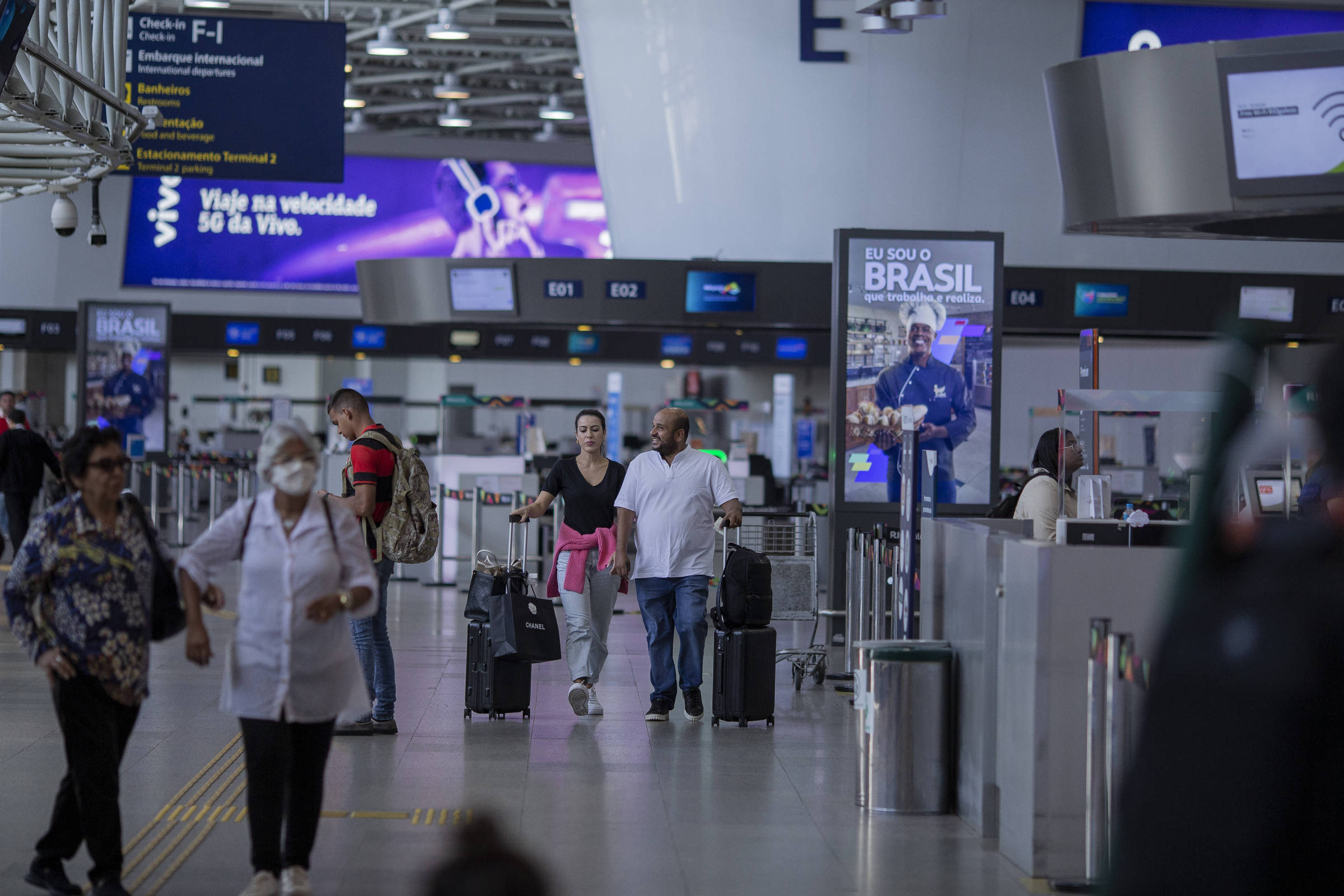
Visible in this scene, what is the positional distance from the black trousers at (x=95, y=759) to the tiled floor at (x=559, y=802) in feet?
1.05

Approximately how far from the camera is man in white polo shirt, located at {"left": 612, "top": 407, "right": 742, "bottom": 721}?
25.6 ft

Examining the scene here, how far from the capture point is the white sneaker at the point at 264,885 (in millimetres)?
4355

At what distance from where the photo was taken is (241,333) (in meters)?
25.1

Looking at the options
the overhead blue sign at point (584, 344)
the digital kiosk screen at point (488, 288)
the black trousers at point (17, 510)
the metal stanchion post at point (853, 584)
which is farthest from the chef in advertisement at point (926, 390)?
the overhead blue sign at point (584, 344)

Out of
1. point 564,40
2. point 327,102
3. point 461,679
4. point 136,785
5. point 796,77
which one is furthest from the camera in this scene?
point 564,40

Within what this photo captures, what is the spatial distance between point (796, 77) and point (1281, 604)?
1342 cm

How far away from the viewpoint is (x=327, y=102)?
11.3 m

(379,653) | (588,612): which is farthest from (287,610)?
(588,612)

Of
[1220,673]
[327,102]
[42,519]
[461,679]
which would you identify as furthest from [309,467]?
[327,102]

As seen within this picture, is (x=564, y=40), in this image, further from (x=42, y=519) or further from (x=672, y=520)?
(x=42, y=519)

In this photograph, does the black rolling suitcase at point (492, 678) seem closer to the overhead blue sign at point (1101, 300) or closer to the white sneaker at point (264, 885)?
the white sneaker at point (264, 885)

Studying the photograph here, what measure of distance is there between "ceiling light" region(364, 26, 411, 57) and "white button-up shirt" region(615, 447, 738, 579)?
55.7ft

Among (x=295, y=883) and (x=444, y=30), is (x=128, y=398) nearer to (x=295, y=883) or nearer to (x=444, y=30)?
(x=444, y=30)

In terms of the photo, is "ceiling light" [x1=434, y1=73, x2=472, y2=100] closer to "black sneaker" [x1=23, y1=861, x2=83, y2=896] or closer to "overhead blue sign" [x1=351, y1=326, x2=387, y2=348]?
"overhead blue sign" [x1=351, y1=326, x2=387, y2=348]
